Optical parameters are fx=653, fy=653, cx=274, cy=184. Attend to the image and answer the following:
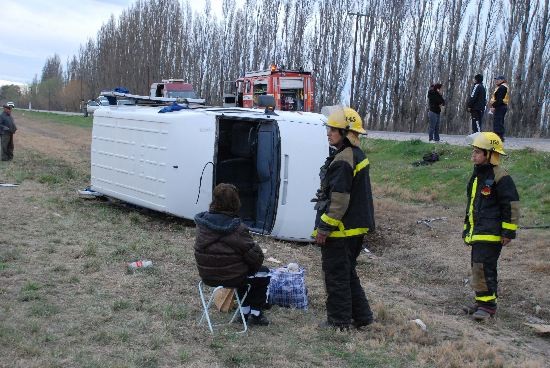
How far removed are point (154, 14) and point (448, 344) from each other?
171 feet

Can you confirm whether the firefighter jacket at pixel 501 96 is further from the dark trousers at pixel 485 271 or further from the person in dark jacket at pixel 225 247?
the person in dark jacket at pixel 225 247

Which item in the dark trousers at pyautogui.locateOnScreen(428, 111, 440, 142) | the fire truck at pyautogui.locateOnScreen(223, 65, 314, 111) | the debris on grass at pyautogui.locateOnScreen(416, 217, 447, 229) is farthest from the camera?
the fire truck at pyautogui.locateOnScreen(223, 65, 314, 111)

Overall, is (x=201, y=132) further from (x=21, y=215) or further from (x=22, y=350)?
(x=22, y=350)

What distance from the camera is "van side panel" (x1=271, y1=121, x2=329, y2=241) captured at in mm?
9711

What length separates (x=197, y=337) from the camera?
548 centimetres

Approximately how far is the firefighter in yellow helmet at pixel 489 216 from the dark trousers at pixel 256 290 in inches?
95.5

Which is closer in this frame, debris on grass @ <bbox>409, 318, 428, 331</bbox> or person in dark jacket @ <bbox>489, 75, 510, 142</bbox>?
debris on grass @ <bbox>409, 318, 428, 331</bbox>

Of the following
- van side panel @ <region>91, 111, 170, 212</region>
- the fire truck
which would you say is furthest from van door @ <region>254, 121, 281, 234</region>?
the fire truck

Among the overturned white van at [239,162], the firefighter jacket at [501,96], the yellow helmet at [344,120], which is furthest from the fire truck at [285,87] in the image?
the yellow helmet at [344,120]

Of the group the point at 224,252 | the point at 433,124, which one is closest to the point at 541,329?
the point at 224,252

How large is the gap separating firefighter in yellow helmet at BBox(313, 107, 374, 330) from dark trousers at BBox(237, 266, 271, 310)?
0.55 metres

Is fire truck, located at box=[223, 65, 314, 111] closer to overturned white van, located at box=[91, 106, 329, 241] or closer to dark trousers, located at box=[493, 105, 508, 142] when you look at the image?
dark trousers, located at box=[493, 105, 508, 142]

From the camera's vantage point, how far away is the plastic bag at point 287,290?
652cm

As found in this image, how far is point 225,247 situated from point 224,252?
43 mm
